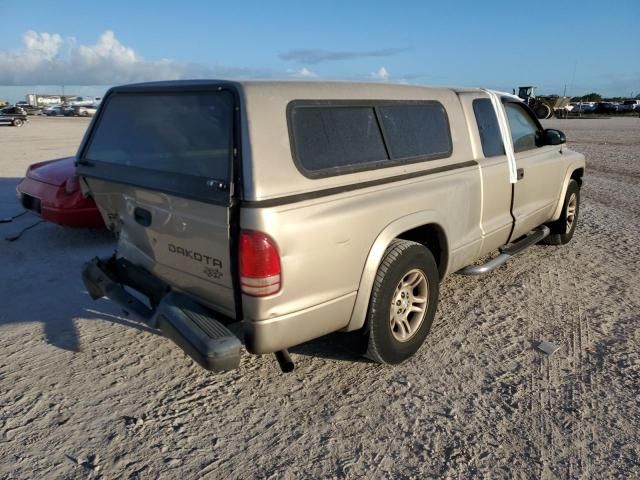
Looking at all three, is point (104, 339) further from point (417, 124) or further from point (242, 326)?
point (417, 124)

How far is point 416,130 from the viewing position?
3.71 metres

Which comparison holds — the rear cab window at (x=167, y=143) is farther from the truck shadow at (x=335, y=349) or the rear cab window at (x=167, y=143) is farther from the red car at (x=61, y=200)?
the red car at (x=61, y=200)

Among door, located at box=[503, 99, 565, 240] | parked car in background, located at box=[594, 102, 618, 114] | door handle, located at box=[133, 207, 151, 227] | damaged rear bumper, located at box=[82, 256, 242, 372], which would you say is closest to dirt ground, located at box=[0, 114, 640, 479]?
damaged rear bumper, located at box=[82, 256, 242, 372]

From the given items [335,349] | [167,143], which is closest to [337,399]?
[335,349]

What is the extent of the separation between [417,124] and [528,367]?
72.3 inches

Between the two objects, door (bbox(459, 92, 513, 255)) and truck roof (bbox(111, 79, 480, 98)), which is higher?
truck roof (bbox(111, 79, 480, 98))

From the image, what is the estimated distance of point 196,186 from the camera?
276 centimetres

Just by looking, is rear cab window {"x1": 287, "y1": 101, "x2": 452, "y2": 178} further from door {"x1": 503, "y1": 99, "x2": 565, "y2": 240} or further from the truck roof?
door {"x1": 503, "y1": 99, "x2": 565, "y2": 240}

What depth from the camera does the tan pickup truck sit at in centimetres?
266

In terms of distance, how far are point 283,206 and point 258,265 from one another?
1.05ft

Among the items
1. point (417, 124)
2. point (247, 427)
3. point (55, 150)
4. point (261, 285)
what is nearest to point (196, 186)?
point (261, 285)

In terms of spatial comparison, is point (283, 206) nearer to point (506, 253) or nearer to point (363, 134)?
point (363, 134)

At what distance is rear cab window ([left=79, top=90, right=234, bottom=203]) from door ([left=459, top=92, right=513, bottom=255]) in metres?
2.27

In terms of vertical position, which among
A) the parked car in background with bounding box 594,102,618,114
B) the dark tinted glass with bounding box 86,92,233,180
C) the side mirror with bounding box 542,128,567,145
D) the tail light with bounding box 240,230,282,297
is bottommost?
the parked car in background with bounding box 594,102,618,114
